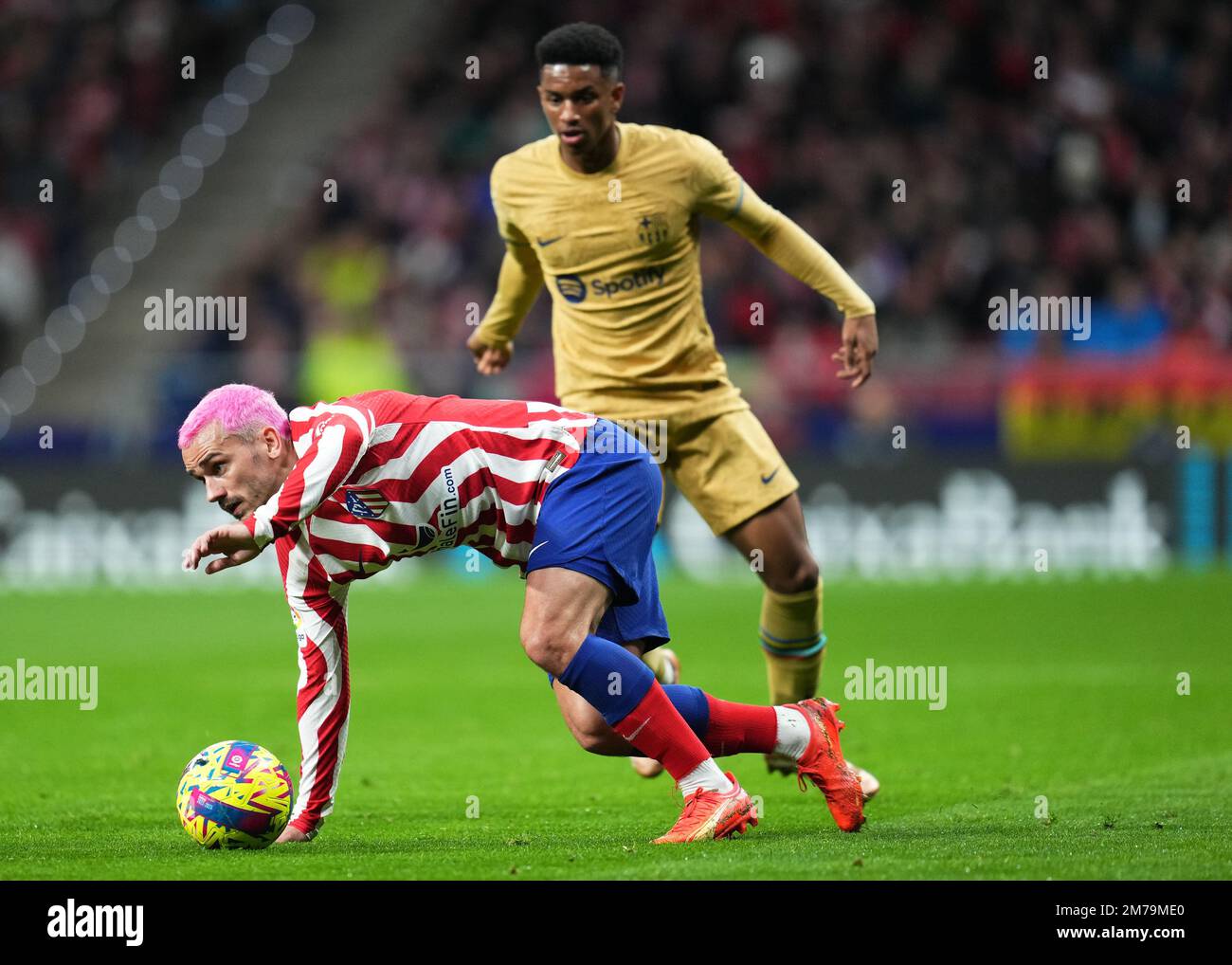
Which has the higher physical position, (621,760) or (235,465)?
(235,465)

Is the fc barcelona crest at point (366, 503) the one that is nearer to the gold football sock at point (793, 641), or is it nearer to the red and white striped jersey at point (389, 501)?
the red and white striped jersey at point (389, 501)

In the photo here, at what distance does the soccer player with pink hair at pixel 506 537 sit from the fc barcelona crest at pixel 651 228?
1.30 m

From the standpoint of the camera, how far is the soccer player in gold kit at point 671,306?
22.5ft

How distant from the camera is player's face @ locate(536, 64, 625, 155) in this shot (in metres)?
6.61

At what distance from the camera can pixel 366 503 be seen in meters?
5.44

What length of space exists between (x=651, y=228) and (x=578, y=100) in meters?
0.55

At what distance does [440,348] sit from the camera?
1909 cm

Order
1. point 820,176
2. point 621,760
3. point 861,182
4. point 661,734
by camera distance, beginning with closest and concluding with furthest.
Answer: point 661,734 → point 621,760 → point 861,182 → point 820,176

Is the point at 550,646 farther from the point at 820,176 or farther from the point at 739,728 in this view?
the point at 820,176
